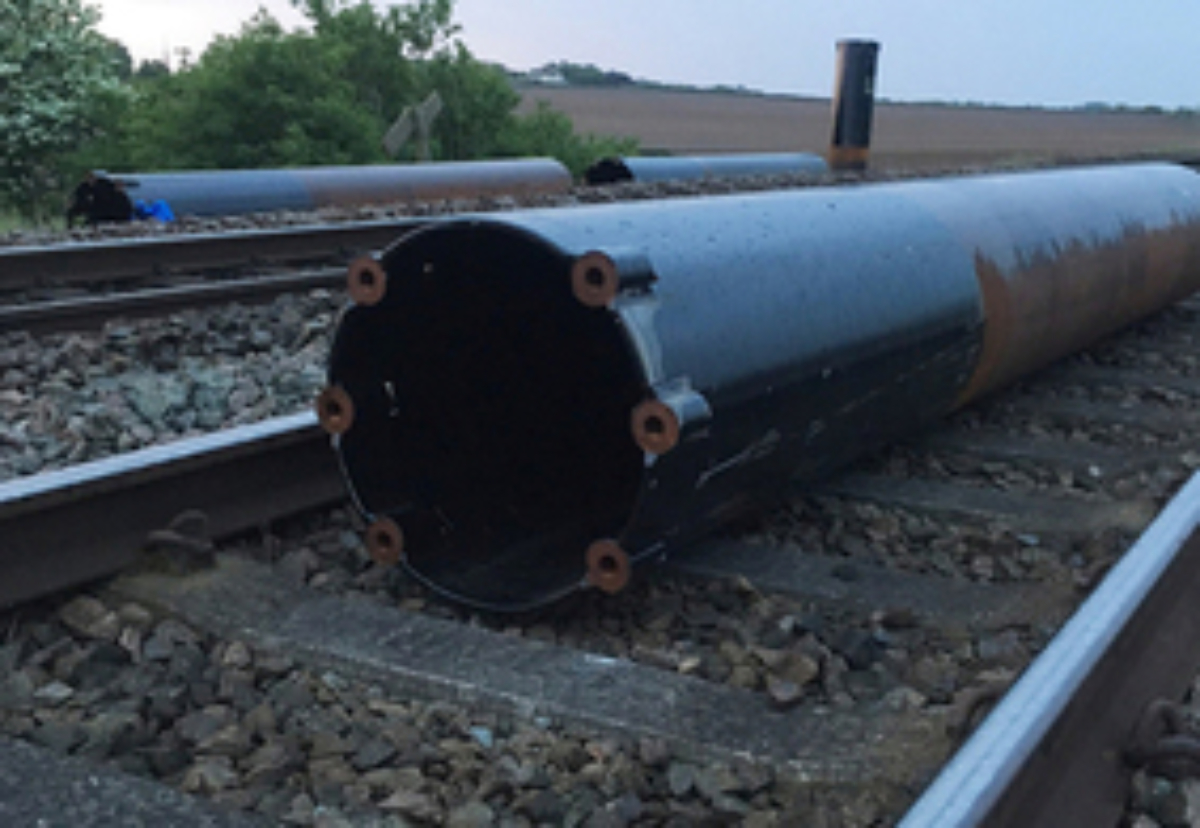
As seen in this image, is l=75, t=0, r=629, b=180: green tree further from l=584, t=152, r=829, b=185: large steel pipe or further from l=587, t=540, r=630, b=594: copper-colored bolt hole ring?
l=587, t=540, r=630, b=594: copper-colored bolt hole ring

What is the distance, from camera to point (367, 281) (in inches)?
106

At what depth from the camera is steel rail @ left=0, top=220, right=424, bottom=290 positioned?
23.6ft

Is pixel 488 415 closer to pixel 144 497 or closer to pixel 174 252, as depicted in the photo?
A: pixel 144 497

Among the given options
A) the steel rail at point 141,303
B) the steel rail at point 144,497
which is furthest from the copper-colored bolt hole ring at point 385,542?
the steel rail at point 141,303

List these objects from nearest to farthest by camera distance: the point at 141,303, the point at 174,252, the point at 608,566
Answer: the point at 608,566, the point at 141,303, the point at 174,252

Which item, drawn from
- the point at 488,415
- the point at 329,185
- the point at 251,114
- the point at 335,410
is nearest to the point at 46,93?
Result: the point at 251,114

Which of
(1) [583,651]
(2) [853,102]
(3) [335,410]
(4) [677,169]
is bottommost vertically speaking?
(1) [583,651]

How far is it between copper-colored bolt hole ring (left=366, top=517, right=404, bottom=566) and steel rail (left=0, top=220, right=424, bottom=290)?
5.32 metres

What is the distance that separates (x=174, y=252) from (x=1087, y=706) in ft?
24.0

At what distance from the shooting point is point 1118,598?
2.12 m

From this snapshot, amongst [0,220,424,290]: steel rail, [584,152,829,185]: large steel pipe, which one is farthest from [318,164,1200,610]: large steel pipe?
[584,152,829,185]: large steel pipe

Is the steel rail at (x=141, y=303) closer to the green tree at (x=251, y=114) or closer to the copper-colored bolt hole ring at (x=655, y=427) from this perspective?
the copper-colored bolt hole ring at (x=655, y=427)

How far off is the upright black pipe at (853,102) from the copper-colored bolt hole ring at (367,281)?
17.2 metres

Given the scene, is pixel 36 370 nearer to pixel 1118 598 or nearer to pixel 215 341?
pixel 215 341
